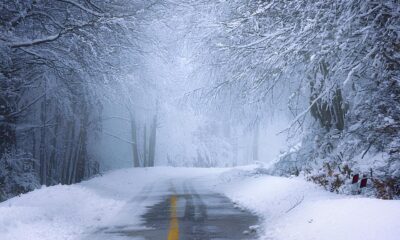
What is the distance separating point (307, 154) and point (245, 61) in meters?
6.57

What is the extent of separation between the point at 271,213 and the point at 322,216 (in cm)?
320

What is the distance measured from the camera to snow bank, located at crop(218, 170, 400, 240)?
6160mm

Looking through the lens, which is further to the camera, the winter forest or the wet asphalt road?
the winter forest

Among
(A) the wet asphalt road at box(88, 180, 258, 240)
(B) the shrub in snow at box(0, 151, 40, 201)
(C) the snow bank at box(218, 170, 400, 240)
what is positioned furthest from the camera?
(B) the shrub in snow at box(0, 151, 40, 201)

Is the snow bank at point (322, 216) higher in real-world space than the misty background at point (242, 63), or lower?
lower

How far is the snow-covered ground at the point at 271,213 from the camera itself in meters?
6.53

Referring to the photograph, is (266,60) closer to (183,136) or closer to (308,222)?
(308,222)

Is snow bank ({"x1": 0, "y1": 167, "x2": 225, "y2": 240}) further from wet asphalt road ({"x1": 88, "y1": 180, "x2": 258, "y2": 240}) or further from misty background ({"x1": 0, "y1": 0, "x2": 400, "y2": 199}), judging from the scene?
misty background ({"x1": 0, "y1": 0, "x2": 400, "y2": 199})

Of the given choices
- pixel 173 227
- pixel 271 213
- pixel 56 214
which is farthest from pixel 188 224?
pixel 56 214

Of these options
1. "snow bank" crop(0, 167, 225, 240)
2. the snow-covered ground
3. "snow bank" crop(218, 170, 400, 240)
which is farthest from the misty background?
"snow bank" crop(0, 167, 225, 240)

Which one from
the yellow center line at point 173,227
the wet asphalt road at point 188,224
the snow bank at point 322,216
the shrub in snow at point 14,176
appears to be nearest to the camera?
the snow bank at point 322,216

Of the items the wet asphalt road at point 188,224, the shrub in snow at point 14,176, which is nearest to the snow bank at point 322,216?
the wet asphalt road at point 188,224

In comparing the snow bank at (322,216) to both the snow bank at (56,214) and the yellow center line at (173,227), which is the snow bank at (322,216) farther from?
the snow bank at (56,214)

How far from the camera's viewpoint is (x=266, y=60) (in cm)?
1021
